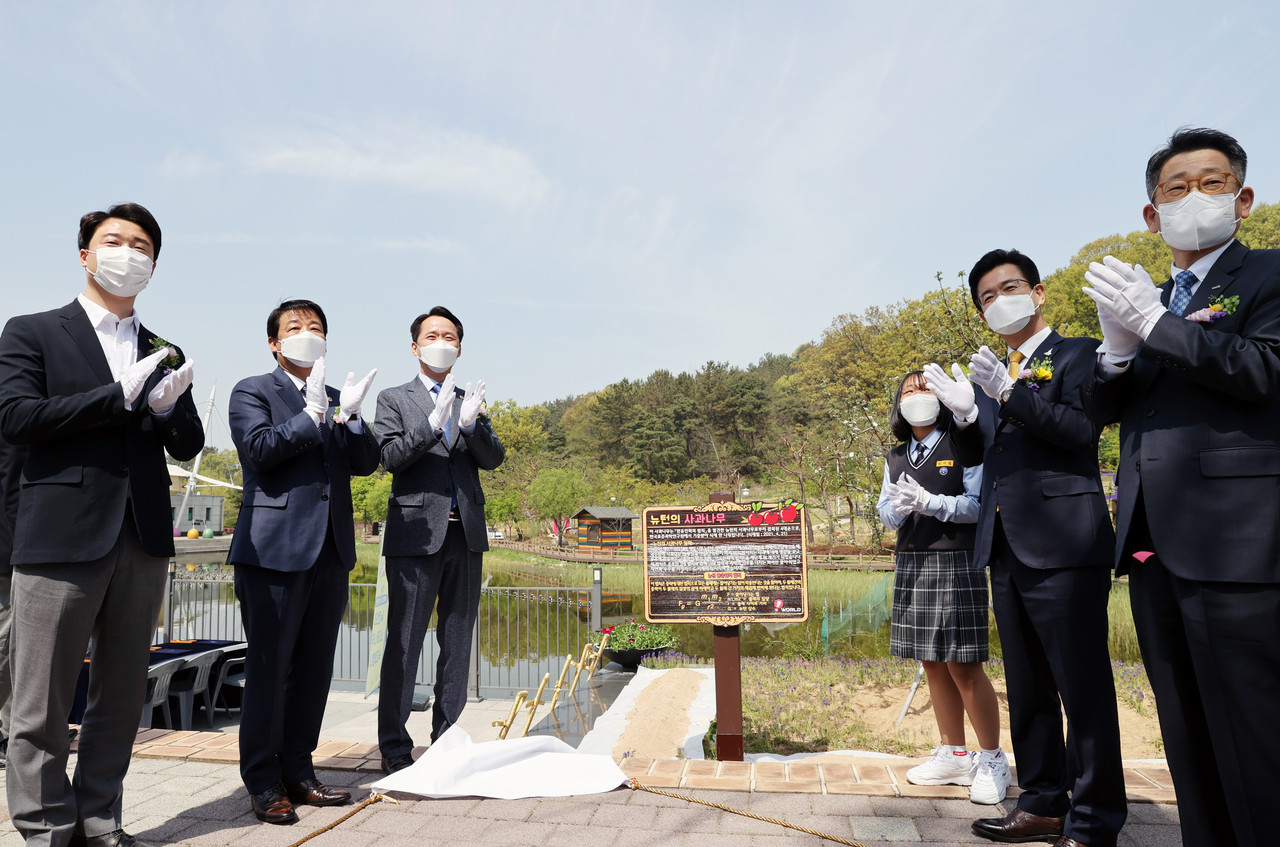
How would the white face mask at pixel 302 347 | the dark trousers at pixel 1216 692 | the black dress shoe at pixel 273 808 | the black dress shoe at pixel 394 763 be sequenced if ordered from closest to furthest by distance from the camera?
the dark trousers at pixel 1216 692 < the black dress shoe at pixel 273 808 < the white face mask at pixel 302 347 < the black dress shoe at pixel 394 763

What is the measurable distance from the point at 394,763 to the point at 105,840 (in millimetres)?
1153

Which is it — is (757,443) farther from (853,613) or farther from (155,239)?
(155,239)

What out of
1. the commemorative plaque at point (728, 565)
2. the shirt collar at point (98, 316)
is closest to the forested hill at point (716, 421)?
the commemorative plaque at point (728, 565)

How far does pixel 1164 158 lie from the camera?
6.87 ft

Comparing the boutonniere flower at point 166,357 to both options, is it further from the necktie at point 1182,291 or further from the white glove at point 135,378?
the necktie at point 1182,291

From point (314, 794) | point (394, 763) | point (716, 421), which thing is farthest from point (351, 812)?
point (716, 421)

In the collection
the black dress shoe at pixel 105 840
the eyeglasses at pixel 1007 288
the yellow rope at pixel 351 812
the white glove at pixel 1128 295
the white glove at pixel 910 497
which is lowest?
the yellow rope at pixel 351 812

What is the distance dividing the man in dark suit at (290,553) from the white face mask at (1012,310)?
2.67 meters

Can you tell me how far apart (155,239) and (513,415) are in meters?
48.8

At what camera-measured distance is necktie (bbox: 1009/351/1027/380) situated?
297cm

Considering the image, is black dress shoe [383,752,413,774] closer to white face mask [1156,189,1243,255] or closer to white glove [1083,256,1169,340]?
white glove [1083,256,1169,340]

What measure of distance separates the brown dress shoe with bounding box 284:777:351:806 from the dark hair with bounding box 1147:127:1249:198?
357 centimetres

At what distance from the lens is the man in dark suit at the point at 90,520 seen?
2.37 m

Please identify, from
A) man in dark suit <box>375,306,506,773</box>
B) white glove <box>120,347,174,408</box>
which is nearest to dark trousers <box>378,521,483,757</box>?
man in dark suit <box>375,306,506,773</box>
